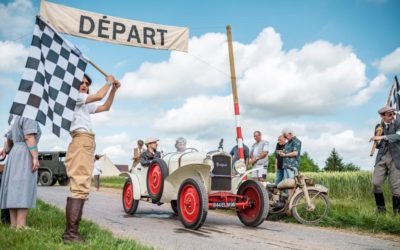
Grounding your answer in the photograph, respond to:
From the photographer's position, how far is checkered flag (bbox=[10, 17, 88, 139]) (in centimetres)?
436

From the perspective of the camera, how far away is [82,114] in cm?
445

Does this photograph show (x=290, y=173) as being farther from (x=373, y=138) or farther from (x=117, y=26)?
(x=117, y=26)

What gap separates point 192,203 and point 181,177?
81cm

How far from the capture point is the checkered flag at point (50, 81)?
4.36 metres

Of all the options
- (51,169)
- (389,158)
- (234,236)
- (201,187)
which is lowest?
(234,236)

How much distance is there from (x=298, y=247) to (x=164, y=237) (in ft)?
5.51

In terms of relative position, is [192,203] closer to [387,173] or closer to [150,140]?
[150,140]

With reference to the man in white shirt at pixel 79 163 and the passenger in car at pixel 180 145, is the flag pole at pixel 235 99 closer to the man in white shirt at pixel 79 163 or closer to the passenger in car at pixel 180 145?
the passenger in car at pixel 180 145

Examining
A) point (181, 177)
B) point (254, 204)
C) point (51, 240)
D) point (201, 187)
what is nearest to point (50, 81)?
point (51, 240)

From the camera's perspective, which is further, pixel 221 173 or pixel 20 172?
pixel 221 173

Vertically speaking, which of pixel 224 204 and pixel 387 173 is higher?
pixel 387 173

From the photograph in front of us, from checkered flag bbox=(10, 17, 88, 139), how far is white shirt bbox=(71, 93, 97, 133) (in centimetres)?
5

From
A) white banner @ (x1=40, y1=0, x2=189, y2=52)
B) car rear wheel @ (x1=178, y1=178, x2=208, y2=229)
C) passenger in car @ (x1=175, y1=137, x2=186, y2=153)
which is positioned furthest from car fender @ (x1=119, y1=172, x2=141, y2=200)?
white banner @ (x1=40, y1=0, x2=189, y2=52)

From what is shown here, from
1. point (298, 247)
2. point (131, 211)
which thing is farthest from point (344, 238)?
point (131, 211)
